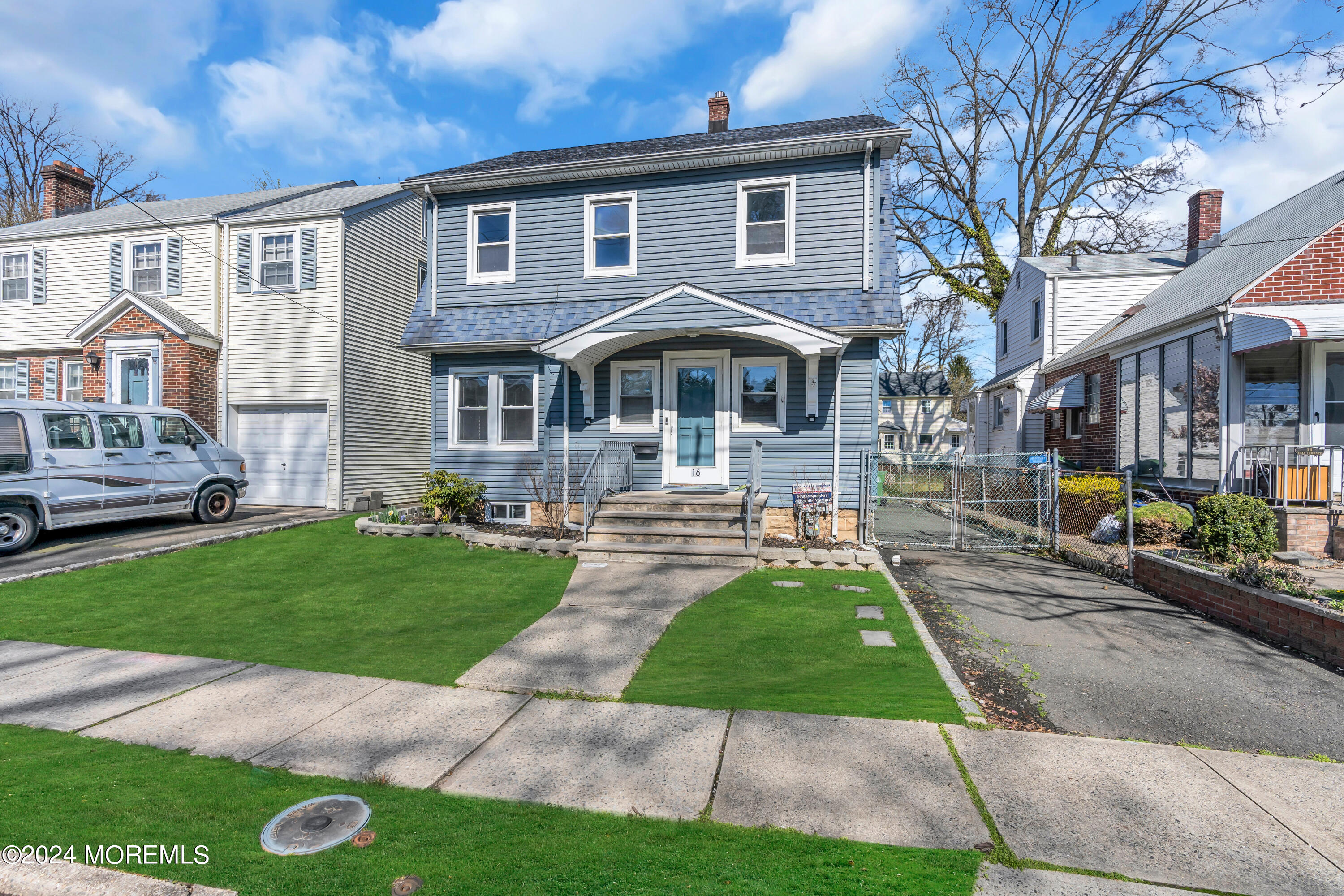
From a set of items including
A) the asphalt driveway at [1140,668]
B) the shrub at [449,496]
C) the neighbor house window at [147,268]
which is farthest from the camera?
the neighbor house window at [147,268]

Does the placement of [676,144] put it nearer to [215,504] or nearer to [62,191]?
[215,504]

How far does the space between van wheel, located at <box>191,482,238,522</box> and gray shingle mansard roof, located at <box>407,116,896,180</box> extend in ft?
21.9

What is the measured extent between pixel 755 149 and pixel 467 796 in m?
10.4

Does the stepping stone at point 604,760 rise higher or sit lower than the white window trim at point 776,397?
lower

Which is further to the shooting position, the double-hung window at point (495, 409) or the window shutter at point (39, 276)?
the window shutter at point (39, 276)

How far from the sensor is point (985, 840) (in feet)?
9.45

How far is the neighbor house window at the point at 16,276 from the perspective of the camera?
17.0 meters

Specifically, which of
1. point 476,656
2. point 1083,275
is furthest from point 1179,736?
point 1083,275

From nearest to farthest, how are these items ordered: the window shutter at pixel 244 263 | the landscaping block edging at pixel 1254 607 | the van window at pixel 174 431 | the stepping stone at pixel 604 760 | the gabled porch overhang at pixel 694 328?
the stepping stone at pixel 604 760 → the landscaping block edging at pixel 1254 607 → the gabled porch overhang at pixel 694 328 → the van window at pixel 174 431 → the window shutter at pixel 244 263

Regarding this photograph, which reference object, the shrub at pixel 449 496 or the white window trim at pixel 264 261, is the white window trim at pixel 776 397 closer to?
the shrub at pixel 449 496

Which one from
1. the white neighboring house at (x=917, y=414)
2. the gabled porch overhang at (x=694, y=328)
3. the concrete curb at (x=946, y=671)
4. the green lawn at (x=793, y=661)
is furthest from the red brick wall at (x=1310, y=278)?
the white neighboring house at (x=917, y=414)

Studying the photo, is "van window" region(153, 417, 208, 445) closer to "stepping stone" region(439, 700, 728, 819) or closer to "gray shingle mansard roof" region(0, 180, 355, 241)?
"gray shingle mansard roof" region(0, 180, 355, 241)

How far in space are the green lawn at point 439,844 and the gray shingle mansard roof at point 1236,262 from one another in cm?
1286

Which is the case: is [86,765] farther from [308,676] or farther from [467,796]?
[467,796]
